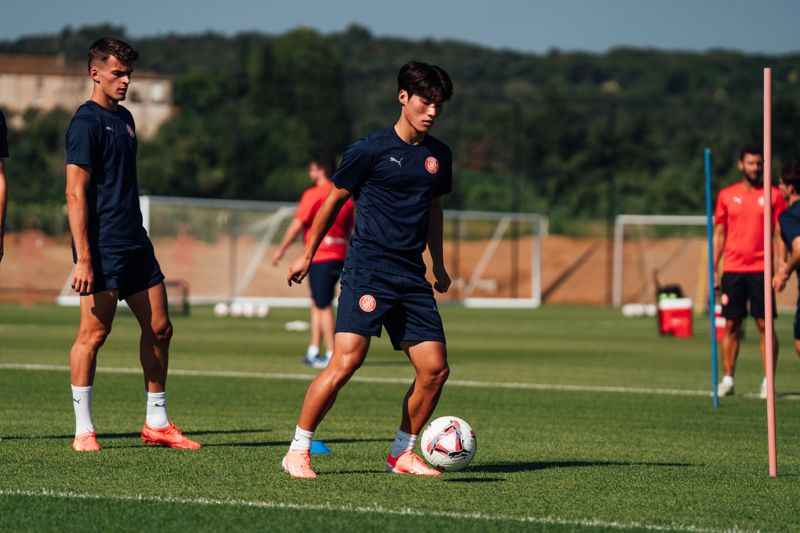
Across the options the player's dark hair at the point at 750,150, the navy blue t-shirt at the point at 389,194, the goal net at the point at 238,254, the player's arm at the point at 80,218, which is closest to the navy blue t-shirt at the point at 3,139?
the player's arm at the point at 80,218

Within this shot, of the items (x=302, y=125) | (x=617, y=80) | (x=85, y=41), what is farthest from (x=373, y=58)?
(x=85, y=41)

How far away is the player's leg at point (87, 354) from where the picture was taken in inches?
321

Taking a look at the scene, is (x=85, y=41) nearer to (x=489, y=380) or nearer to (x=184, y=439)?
(x=489, y=380)

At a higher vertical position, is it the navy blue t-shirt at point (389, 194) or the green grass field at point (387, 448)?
the navy blue t-shirt at point (389, 194)

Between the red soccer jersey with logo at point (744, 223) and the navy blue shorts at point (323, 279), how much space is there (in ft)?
14.9

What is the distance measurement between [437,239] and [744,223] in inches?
246

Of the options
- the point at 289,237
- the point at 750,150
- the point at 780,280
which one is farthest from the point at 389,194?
the point at 289,237

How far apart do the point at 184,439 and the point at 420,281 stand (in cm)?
208

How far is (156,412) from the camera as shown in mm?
8484

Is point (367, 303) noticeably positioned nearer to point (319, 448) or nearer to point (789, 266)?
point (319, 448)

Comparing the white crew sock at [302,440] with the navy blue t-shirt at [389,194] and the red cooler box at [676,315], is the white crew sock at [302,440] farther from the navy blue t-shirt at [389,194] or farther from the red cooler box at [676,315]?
the red cooler box at [676,315]

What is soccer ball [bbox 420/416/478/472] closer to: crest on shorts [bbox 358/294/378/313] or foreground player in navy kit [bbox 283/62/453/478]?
foreground player in navy kit [bbox 283/62/453/478]

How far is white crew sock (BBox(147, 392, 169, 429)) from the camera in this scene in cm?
848

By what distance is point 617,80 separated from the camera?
155m
